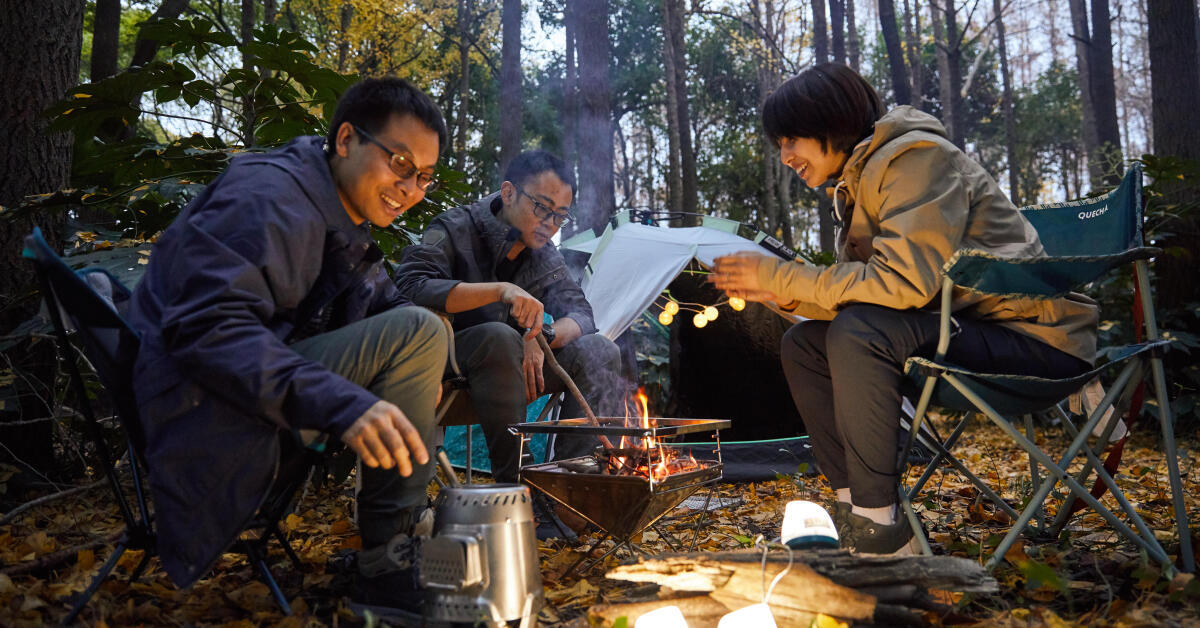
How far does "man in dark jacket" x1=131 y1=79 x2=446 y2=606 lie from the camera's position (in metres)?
1.48

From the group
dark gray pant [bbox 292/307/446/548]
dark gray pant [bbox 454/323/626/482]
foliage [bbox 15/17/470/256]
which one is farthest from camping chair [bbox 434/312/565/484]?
foliage [bbox 15/17/470/256]

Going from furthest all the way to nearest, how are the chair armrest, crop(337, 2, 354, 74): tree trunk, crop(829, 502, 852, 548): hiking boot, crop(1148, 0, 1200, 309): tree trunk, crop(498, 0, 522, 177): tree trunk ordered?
crop(337, 2, 354, 74): tree trunk
crop(498, 0, 522, 177): tree trunk
crop(1148, 0, 1200, 309): tree trunk
crop(829, 502, 852, 548): hiking boot
the chair armrest

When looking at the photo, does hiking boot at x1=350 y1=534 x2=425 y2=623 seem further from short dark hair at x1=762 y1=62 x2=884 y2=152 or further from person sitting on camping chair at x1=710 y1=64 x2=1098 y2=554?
short dark hair at x1=762 y1=62 x2=884 y2=152

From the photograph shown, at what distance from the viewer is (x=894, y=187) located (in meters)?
2.08

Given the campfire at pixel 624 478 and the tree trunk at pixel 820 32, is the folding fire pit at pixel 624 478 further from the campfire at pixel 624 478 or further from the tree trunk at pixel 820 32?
the tree trunk at pixel 820 32

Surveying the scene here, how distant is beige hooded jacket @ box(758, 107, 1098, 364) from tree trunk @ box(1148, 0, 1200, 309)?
4086 millimetres

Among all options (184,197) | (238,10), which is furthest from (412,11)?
(184,197)

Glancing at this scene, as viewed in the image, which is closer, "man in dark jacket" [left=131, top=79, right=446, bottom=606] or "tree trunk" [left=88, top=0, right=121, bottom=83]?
"man in dark jacket" [left=131, top=79, right=446, bottom=606]

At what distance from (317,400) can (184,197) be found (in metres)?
2.01

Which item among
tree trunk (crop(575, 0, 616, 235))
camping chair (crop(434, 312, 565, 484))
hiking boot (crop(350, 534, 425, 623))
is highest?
tree trunk (crop(575, 0, 616, 235))

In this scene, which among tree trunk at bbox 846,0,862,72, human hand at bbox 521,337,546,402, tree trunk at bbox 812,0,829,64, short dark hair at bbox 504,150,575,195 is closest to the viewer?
human hand at bbox 521,337,546,402

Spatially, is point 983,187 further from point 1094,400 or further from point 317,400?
point 317,400

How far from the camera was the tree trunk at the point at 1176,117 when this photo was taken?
5355 mm

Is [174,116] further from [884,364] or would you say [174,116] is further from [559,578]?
[884,364]
